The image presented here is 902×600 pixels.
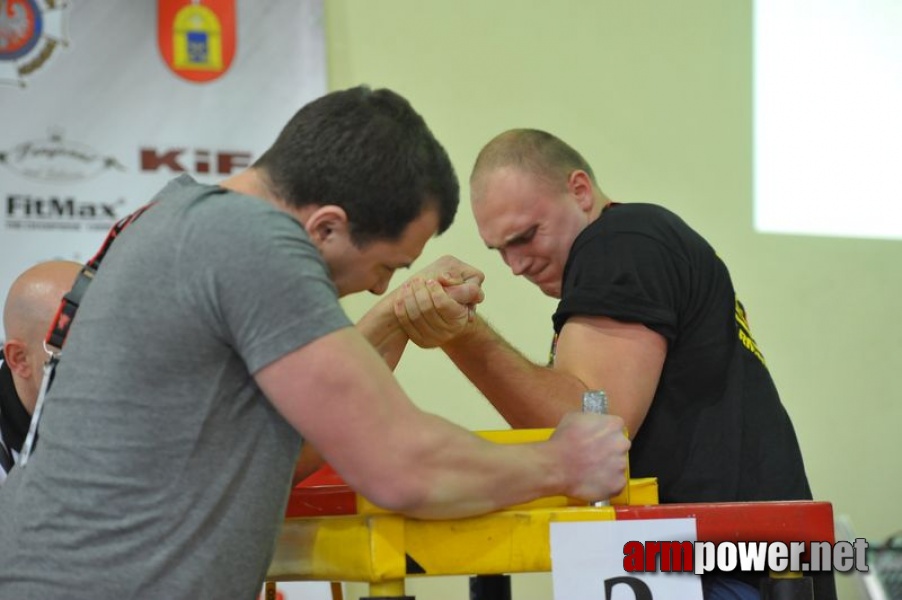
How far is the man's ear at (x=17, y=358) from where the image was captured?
94.7 inches

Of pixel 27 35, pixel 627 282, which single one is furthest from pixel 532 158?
pixel 27 35

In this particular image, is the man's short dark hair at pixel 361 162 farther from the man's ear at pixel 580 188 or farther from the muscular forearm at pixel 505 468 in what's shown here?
the man's ear at pixel 580 188

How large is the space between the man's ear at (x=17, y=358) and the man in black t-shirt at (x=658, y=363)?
0.98 meters

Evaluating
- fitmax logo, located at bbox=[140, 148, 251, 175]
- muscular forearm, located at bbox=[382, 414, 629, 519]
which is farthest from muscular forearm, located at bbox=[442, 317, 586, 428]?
fitmax logo, located at bbox=[140, 148, 251, 175]

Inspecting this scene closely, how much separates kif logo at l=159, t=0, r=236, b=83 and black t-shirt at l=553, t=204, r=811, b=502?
158 centimetres

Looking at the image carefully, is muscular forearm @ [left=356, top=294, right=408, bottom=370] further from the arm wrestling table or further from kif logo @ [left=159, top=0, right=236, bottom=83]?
kif logo @ [left=159, top=0, right=236, bottom=83]

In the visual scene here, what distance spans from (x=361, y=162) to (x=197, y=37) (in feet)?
6.55

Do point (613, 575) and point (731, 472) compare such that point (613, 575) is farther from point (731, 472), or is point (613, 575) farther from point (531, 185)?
point (531, 185)

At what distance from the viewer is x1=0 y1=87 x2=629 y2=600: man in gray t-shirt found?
1.23 metres

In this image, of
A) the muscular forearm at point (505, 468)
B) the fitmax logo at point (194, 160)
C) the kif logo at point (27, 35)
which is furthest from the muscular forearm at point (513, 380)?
the kif logo at point (27, 35)

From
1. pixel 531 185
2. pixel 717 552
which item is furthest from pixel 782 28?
pixel 717 552

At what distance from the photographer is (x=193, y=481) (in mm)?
1255

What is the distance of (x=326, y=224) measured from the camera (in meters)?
1.38

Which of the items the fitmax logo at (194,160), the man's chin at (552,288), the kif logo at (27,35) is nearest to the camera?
the man's chin at (552,288)
